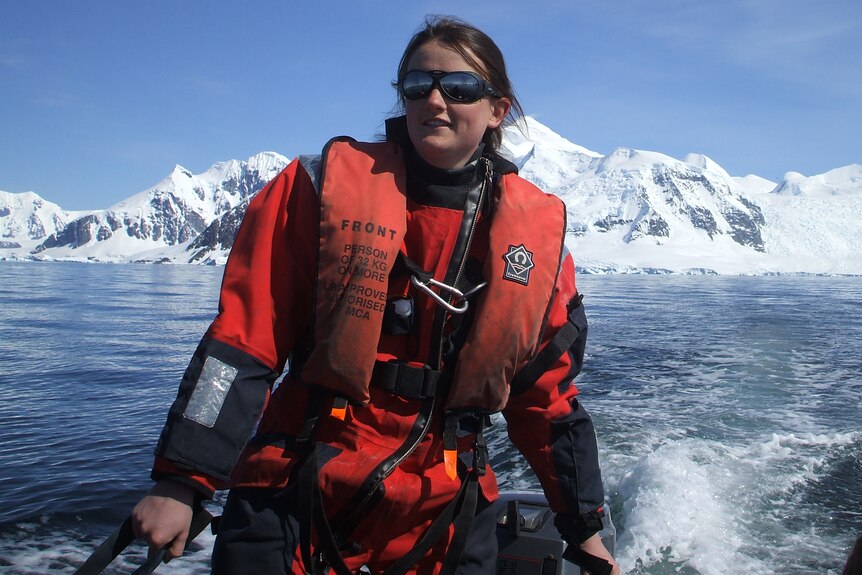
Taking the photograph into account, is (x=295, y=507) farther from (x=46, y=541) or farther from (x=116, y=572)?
(x=46, y=541)

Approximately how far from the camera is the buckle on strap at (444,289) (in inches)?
68.7

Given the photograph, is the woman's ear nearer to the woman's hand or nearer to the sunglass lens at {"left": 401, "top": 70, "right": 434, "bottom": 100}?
the sunglass lens at {"left": 401, "top": 70, "right": 434, "bottom": 100}

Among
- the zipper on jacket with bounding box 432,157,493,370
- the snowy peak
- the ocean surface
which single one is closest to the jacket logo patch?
the zipper on jacket with bounding box 432,157,493,370

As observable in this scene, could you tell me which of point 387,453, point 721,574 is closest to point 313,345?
point 387,453

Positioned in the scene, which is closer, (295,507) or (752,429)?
(295,507)

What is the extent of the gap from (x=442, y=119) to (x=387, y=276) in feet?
1.49

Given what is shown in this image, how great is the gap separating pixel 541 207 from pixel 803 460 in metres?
5.95

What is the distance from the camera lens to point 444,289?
1.79 m

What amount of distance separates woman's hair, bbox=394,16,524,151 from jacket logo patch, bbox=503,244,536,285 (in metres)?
0.48

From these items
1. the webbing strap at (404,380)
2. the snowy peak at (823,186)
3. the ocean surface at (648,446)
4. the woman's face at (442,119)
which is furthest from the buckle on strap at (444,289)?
the snowy peak at (823,186)

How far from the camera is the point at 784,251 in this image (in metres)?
139

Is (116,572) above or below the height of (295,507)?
below

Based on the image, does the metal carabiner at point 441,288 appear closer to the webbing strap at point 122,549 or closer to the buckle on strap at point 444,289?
the buckle on strap at point 444,289

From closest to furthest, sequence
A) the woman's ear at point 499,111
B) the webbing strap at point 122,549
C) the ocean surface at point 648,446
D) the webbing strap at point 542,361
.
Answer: the webbing strap at point 122,549 → the webbing strap at point 542,361 → the woman's ear at point 499,111 → the ocean surface at point 648,446
